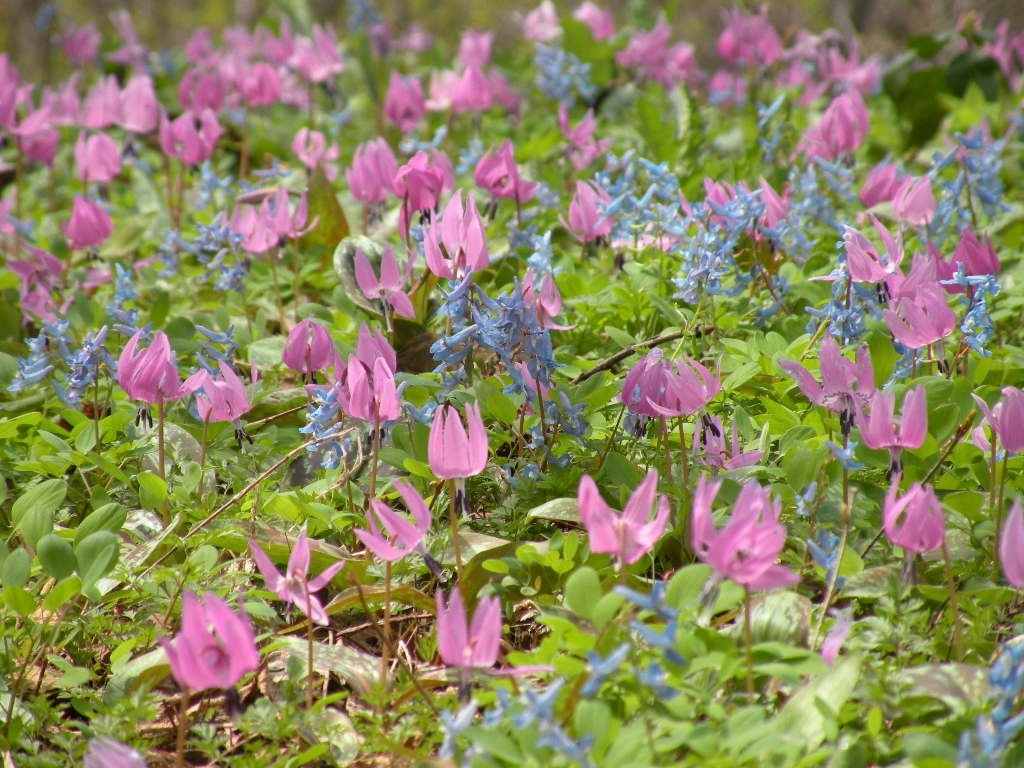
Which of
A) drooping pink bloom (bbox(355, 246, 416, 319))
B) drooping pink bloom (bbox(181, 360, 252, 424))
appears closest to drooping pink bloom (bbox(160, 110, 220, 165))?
drooping pink bloom (bbox(355, 246, 416, 319))

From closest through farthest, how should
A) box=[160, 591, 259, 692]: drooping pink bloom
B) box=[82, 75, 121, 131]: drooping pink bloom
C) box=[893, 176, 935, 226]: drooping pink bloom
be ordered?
box=[160, 591, 259, 692]: drooping pink bloom, box=[893, 176, 935, 226]: drooping pink bloom, box=[82, 75, 121, 131]: drooping pink bloom

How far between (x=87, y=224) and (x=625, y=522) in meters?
2.18

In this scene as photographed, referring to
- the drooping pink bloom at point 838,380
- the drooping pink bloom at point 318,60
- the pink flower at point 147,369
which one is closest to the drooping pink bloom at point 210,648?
the pink flower at point 147,369

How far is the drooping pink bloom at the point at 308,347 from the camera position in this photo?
7.52 ft

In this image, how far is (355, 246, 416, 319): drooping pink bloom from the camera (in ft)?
7.64

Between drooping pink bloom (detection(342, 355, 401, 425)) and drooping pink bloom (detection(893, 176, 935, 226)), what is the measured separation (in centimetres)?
149

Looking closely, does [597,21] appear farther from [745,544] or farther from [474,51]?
[745,544]

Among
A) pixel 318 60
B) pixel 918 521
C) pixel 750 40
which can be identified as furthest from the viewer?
pixel 750 40

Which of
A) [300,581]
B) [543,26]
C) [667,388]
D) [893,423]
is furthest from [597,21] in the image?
[300,581]

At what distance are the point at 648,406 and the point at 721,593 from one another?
0.45m

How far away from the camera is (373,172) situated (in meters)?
3.16

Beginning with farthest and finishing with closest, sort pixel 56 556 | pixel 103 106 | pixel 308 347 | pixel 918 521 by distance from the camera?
pixel 103 106
pixel 308 347
pixel 56 556
pixel 918 521

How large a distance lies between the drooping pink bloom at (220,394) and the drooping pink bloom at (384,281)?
32cm

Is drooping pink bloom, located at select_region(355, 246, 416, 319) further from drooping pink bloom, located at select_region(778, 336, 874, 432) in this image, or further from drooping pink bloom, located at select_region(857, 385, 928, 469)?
drooping pink bloom, located at select_region(857, 385, 928, 469)
